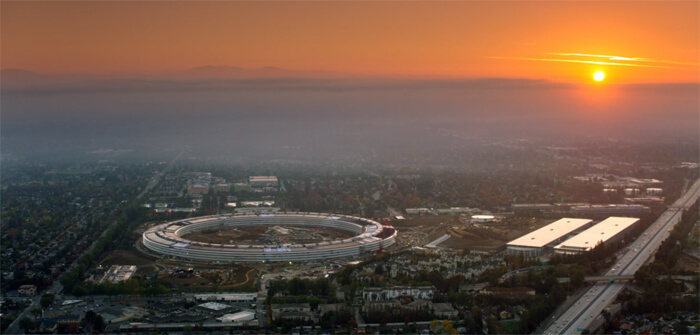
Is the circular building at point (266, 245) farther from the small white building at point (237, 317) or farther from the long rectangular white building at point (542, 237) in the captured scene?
the small white building at point (237, 317)

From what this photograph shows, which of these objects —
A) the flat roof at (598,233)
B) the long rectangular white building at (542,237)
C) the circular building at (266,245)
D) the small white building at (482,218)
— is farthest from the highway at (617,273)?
the circular building at (266,245)

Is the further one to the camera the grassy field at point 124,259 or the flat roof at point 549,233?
the flat roof at point 549,233

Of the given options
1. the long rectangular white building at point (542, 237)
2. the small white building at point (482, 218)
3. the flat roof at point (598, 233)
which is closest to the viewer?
the long rectangular white building at point (542, 237)

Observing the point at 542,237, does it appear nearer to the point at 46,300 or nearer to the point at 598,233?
the point at 598,233

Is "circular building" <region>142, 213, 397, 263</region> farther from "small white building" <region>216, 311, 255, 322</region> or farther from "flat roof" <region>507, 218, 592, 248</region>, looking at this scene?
"small white building" <region>216, 311, 255, 322</region>

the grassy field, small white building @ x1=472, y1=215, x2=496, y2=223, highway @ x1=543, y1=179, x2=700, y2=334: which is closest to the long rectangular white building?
highway @ x1=543, y1=179, x2=700, y2=334

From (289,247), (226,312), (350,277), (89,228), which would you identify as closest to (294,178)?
(89,228)
